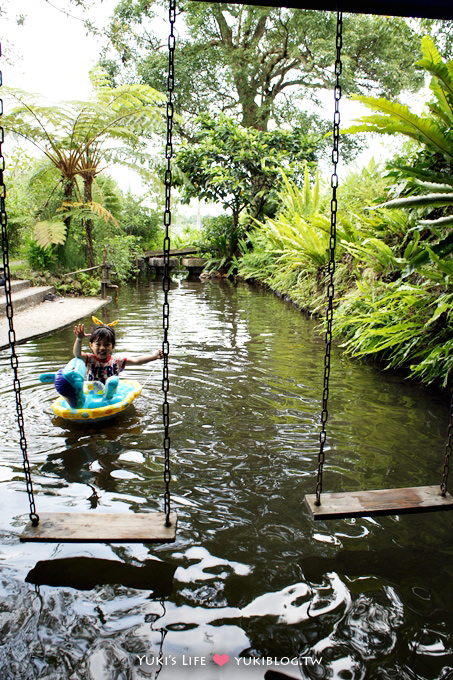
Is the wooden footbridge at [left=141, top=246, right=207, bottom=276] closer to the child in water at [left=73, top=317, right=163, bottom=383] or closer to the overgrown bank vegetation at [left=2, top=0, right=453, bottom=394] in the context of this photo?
the overgrown bank vegetation at [left=2, top=0, right=453, bottom=394]

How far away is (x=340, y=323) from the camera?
20.9 feet

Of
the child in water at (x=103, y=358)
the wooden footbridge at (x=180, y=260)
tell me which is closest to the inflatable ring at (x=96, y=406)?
the child in water at (x=103, y=358)

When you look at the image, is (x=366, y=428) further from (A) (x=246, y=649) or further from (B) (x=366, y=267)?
(B) (x=366, y=267)

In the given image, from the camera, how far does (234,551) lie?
2416 millimetres

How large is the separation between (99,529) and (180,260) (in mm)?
16737

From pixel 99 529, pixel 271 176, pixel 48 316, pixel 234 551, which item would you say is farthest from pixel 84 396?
pixel 271 176

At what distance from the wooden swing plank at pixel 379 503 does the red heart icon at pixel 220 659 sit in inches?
26.4

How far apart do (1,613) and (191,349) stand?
455 centimetres

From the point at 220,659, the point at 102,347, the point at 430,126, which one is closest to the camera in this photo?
the point at 220,659

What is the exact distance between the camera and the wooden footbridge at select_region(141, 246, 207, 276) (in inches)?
692

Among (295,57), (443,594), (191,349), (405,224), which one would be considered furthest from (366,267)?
(295,57)

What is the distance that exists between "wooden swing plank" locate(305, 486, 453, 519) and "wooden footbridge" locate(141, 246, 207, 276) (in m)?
15.4

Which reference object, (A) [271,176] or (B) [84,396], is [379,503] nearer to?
(B) [84,396]

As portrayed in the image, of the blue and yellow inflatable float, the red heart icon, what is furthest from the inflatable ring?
the red heart icon
